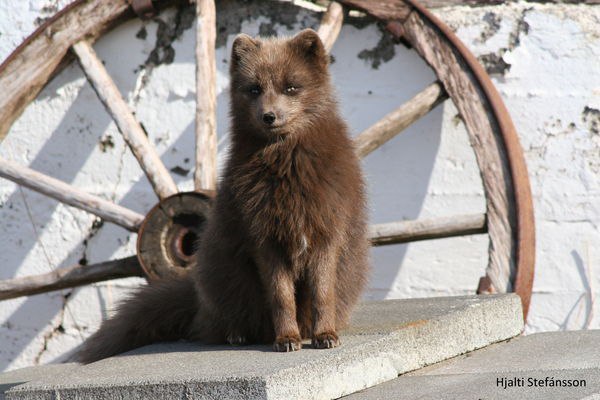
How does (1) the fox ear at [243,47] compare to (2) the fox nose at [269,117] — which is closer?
(2) the fox nose at [269,117]

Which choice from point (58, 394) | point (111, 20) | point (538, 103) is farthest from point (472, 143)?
point (58, 394)

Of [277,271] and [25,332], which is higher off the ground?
[25,332]

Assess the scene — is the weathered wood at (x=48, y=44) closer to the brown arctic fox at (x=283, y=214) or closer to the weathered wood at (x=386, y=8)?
the weathered wood at (x=386, y=8)

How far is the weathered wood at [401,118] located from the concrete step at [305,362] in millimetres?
1115

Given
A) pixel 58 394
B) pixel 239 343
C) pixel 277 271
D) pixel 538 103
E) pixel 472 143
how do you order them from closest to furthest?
pixel 58 394
pixel 277 271
pixel 239 343
pixel 472 143
pixel 538 103

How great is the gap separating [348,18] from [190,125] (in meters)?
1.09

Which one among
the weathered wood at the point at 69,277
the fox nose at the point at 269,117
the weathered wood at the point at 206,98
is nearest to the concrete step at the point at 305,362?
the fox nose at the point at 269,117

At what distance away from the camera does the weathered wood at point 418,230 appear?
4496mm

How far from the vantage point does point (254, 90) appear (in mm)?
3148

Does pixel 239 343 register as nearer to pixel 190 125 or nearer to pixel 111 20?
pixel 190 125

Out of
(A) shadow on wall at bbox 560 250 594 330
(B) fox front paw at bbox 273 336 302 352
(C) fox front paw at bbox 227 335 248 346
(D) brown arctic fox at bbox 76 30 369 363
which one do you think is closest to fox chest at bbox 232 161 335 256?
(D) brown arctic fox at bbox 76 30 369 363

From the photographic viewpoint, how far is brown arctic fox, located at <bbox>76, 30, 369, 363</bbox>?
3.05 metres

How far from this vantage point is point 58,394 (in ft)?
9.04

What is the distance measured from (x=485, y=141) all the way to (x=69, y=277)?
7.52ft
